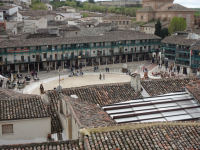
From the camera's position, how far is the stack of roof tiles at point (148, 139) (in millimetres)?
9637

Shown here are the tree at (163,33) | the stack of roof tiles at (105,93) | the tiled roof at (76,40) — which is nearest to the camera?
the stack of roof tiles at (105,93)

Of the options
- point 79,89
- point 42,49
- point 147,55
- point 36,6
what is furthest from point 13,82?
point 36,6

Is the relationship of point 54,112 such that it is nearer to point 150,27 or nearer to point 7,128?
point 7,128

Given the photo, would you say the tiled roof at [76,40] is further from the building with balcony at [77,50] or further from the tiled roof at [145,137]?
the tiled roof at [145,137]

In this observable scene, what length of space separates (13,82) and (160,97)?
26398 mm

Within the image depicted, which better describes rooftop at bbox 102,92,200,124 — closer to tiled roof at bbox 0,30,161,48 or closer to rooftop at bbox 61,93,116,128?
rooftop at bbox 61,93,116,128

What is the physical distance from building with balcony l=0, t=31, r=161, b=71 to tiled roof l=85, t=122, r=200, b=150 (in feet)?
122

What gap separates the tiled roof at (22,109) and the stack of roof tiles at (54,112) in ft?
4.35

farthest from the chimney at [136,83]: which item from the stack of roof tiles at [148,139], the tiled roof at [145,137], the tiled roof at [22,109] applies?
the stack of roof tiles at [148,139]

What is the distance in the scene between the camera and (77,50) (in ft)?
168

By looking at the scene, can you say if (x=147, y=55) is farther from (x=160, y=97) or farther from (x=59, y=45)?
(x=160, y=97)

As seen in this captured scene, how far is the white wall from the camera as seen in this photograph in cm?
1363

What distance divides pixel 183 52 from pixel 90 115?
36352 millimetres

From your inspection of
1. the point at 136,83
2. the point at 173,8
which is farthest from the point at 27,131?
the point at 173,8
